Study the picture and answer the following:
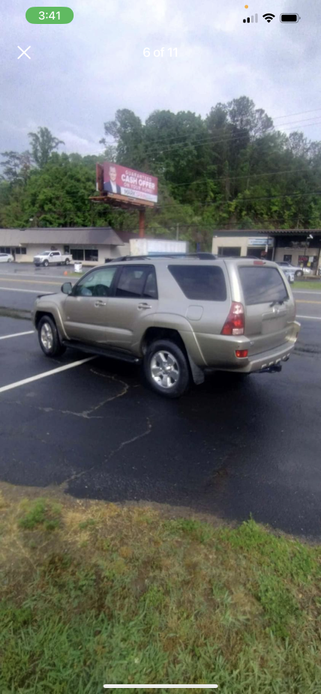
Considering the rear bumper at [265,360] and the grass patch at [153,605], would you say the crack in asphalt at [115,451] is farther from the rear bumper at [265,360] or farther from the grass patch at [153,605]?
the rear bumper at [265,360]

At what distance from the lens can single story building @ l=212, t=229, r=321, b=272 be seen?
45.5m

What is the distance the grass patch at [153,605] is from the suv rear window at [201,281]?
8.64 feet

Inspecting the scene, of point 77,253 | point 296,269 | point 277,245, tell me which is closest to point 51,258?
point 77,253

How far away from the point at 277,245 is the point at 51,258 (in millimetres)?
26625

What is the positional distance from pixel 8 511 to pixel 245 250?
154 feet

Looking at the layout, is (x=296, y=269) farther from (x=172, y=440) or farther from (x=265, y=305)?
(x=172, y=440)

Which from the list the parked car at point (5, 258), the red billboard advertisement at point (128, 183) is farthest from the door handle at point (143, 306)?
the parked car at point (5, 258)

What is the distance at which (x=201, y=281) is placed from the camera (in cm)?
483

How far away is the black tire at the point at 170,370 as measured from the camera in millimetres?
4953

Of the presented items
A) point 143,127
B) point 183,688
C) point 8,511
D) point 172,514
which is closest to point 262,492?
point 172,514

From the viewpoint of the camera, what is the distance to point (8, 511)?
2838mm

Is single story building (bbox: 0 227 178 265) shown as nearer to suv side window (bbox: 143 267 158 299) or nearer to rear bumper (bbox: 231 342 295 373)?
suv side window (bbox: 143 267 158 299)

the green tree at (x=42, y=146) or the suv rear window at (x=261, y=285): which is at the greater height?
the green tree at (x=42, y=146)

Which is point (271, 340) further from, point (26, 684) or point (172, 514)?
point (26, 684)
